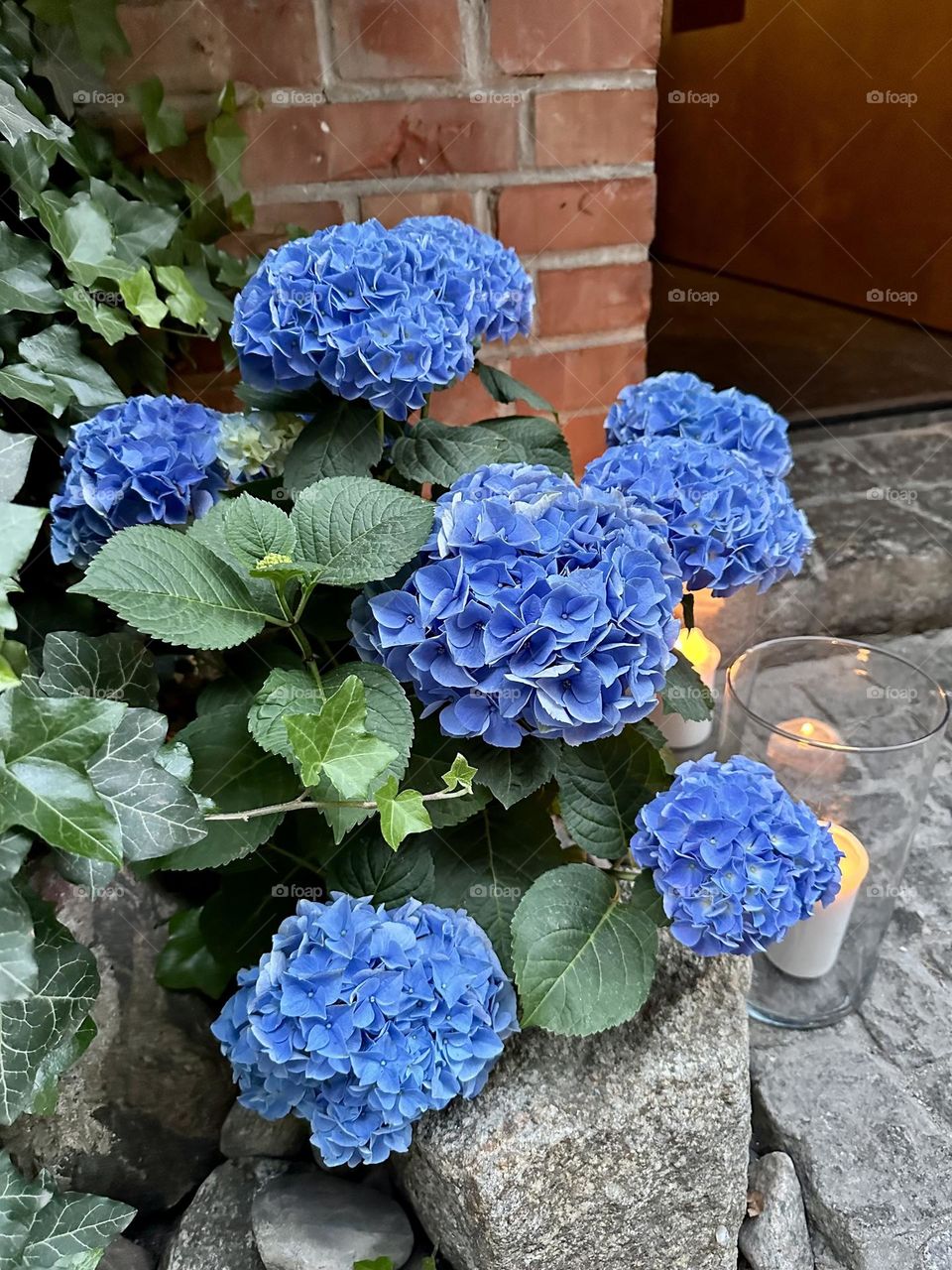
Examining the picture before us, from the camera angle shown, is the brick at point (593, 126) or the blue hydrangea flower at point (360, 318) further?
the brick at point (593, 126)

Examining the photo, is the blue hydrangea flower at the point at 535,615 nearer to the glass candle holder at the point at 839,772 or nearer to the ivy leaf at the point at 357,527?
the ivy leaf at the point at 357,527

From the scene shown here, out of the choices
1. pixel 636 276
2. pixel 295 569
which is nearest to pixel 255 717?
pixel 295 569

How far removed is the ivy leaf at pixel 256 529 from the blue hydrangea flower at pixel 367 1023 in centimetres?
25

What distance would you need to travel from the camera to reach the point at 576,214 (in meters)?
1.17

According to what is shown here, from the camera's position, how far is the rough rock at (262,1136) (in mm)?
784

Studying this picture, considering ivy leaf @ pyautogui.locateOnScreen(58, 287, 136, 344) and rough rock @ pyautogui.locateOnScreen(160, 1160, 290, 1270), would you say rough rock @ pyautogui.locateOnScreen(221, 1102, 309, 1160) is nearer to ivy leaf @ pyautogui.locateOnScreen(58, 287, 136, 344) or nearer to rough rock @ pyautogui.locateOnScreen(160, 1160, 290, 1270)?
rough rock @ pyautogui.locateOnScreen(160, 1160, 290, 1270)

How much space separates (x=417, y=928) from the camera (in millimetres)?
649

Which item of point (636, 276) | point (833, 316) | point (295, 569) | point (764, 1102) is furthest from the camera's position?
point (833, 316)

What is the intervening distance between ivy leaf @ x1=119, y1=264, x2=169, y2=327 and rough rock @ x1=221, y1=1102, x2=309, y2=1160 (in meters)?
0.70

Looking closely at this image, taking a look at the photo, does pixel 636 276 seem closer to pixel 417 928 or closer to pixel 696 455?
pixel 696 455

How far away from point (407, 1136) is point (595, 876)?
8.7 inches
